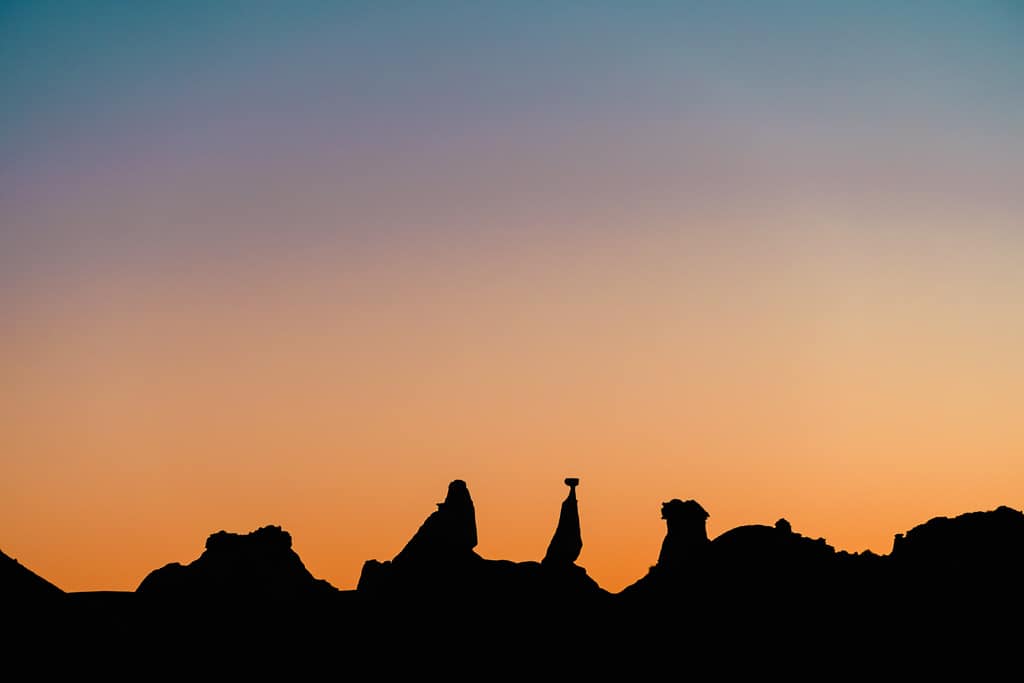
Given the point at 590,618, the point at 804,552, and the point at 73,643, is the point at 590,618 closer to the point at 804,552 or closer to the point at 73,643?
the point at 804,552

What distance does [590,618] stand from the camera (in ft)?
468

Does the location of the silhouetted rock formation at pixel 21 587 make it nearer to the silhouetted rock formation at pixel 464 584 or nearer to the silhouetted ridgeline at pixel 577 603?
the silhouetted ridgeline at pixel 577 603

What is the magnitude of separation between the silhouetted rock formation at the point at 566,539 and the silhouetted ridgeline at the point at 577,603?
0.52ft

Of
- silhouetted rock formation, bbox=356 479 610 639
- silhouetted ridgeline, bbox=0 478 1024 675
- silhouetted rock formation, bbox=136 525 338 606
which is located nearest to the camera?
silhouetted ridgeline, bbox=0 478 1024 675

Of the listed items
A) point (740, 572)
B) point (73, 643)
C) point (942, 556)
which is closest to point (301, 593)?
point (73, 643)

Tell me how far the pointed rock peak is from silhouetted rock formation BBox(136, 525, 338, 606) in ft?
30.3

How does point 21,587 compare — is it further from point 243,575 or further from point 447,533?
point 447,533

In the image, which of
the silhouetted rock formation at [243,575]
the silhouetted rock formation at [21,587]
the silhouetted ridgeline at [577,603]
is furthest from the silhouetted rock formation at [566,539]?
the silhouetted rock formation at [21,587]

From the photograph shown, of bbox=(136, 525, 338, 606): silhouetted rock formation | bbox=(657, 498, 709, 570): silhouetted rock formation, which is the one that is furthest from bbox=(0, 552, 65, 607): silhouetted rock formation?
bbox=(657, 498, 709, 570): silhouetted rock formation

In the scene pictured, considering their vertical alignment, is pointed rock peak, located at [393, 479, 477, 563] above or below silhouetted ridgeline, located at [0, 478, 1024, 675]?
above

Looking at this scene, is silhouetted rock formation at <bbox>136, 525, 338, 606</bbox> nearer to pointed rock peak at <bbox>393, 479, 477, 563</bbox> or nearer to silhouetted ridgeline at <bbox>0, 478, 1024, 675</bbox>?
silhouetted ridgeline at <bbox>0, 478, 1024, 675</bbox>

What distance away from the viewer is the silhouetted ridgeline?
5054 inches

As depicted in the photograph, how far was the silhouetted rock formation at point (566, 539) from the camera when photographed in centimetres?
14950

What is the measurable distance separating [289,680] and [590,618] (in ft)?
86.2
